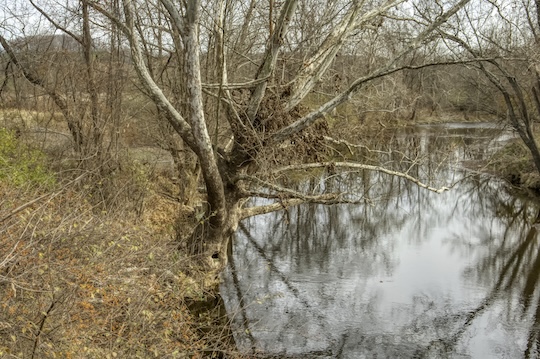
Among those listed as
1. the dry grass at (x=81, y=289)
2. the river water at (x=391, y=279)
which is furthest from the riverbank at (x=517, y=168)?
the dry grass at (x=81, y=289)

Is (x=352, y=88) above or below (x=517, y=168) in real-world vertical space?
above


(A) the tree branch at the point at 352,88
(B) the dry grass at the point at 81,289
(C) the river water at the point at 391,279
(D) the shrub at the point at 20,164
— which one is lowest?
(C) the river water at the point at 391,279

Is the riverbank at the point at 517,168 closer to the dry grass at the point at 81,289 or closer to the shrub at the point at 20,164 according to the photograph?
the dry grass at the point at 81,289

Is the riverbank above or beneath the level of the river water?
above

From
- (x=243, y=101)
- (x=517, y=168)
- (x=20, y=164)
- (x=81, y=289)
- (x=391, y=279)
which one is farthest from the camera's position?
(x=517, y=168)

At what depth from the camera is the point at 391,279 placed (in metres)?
11.1

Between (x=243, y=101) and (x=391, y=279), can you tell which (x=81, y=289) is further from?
(x=391, y=279)

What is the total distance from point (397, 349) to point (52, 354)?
5483mm

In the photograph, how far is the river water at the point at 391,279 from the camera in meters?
8.57

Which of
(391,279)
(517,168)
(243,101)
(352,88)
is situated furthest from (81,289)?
(517,168)

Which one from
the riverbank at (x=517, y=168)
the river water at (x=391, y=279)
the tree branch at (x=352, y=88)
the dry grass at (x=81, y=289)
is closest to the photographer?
the dry grass at (x=81, y=289)

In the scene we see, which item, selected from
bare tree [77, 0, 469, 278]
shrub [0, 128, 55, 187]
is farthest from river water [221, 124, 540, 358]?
shrub [0, 128, 55, 187]

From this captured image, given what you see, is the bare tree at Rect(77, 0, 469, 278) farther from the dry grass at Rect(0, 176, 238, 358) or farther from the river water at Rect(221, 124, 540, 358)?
the dry grass at Rect(0, 176, 238, 358)

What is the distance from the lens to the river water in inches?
337
